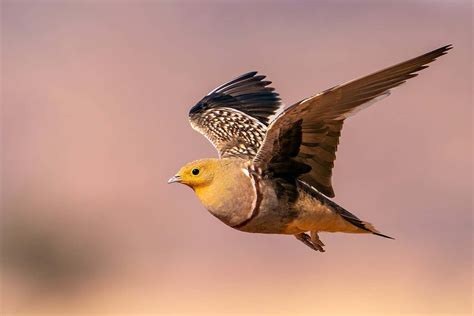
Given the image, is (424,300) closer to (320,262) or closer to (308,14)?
(320,262)

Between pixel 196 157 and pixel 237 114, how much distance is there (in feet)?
109

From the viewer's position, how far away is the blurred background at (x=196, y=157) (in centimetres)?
2638

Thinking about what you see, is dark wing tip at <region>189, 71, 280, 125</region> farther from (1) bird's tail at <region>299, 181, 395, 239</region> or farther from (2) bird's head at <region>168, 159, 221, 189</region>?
(2) bird's head at <region>168, 159, 221, 189</region>

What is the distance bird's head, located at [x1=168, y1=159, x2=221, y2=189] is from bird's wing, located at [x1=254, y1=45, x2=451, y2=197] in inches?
11.0

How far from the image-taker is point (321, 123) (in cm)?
763

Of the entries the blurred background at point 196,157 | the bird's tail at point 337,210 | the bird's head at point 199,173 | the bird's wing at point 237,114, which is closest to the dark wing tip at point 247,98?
the bird's wing at point 237,114

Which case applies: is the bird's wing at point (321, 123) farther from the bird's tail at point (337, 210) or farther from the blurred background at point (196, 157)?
the blurred background at point (196, 157)

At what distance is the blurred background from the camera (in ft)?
86.5

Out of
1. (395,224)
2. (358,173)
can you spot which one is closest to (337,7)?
(358,173)

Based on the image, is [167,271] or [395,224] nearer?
[167,271]

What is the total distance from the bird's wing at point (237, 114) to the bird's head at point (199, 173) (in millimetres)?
967

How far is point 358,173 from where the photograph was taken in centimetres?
4250

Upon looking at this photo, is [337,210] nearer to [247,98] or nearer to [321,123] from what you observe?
[321,123]

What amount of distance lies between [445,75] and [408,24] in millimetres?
14251
